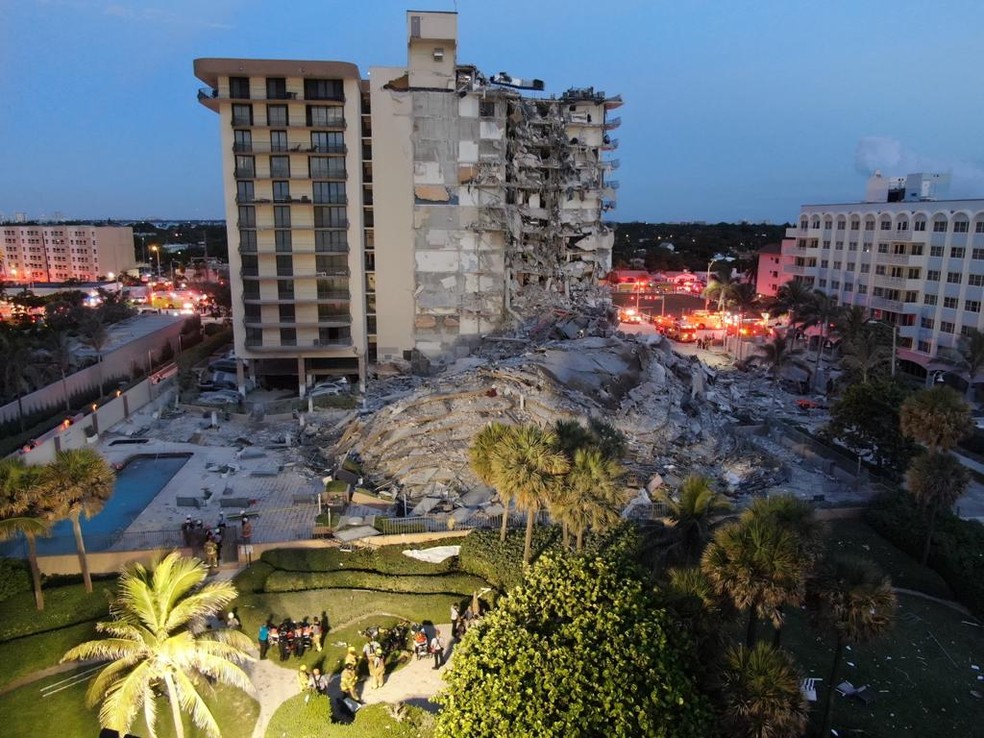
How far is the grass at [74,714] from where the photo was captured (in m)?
19.8

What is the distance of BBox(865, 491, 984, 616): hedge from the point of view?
94.2ft

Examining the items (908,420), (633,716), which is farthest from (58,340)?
(908,420)

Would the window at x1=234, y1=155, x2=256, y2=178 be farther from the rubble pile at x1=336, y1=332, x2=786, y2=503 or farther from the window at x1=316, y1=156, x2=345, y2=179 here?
the rubble pile at x1=336, y1=332, x2=786, y2=503

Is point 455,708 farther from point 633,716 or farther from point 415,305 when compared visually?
point 415,305

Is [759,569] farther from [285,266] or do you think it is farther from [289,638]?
[285,266]

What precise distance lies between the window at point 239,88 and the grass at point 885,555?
5266 cm

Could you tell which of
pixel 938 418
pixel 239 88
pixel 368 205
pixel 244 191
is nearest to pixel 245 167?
pixel 244 191

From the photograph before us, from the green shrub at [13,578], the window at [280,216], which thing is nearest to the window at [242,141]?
the window at [280,216]

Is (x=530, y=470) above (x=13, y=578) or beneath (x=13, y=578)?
above

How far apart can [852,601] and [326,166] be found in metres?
51.8

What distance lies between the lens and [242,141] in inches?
2239

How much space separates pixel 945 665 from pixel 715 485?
14773mm

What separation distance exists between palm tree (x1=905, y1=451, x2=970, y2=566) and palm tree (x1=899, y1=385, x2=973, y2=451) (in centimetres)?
75

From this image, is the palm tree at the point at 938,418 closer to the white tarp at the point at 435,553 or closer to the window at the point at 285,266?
the white tarp at the point at 435,553
